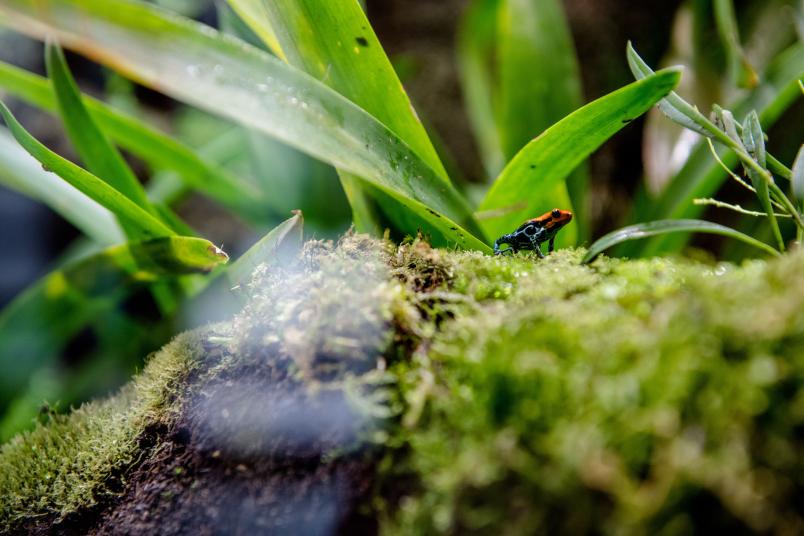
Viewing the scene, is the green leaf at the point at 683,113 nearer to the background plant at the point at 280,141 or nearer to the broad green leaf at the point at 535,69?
the background plant at the point at 280,141

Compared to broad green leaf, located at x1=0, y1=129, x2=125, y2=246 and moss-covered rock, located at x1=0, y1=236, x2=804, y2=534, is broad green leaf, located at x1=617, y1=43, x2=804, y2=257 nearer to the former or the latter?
moss-covered rock, located at x1=0, y1=236, x2=804, y2=534

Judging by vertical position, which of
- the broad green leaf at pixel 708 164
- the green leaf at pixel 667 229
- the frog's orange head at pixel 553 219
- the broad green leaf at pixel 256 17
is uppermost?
the broad green leaf at pixel 256 17

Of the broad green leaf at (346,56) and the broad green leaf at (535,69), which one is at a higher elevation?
the broad green leaf at (346,56)

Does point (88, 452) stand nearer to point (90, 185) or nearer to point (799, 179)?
point (90, 185)

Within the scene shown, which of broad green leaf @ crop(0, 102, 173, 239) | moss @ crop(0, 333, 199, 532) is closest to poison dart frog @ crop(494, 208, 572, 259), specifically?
moss @ crop(0, 333, 199, 532)

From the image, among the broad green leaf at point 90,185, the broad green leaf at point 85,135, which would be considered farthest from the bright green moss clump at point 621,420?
the broad green leaf at point 85,135

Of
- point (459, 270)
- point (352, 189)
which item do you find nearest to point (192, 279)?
point (352, 189)

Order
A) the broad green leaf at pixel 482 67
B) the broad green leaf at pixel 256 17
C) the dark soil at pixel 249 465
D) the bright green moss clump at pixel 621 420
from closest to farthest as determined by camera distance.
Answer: the bright green moss clump at pixel 621 420, the dark soil at pixel 249 465, the broad green leaf at pixel 256 17, the broad green leaf at pixel 482 67
